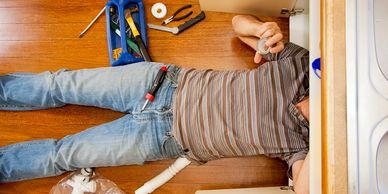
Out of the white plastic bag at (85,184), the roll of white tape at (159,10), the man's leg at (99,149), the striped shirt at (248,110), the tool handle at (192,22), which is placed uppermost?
the roll of white tape at (159,10)

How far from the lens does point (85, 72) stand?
4.21 feet

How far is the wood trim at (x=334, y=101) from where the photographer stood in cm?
72

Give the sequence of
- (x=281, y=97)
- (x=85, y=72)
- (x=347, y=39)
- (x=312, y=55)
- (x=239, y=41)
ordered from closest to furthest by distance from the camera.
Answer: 1. (x=347, y=39)
2. (x=312, y=55)
3. (x=281, y=97)
4. (x=85, y=72)
5. (x=239, y=41)

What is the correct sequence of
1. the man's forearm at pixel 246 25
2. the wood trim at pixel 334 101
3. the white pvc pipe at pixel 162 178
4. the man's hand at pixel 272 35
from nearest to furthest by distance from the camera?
the wood trim at pixel 334 101, the man's hand at pixel 272 35, the man's forearm at pixel 246 25, the white pvc pipe at pixel 162 178

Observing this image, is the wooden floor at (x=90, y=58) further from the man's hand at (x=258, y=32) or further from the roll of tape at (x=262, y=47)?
the roll of tape at (x=262, y=47)

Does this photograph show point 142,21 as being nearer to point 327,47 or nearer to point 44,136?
point 44,136

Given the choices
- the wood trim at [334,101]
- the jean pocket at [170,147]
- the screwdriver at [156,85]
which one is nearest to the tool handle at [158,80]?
the screwdriver at [156,85]

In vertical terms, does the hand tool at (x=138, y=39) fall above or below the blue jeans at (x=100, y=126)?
above

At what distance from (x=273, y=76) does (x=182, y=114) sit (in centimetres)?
30

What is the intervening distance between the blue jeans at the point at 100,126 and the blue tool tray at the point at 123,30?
4.3 inches

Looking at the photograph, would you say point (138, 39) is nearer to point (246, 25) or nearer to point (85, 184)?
point (246, 25)

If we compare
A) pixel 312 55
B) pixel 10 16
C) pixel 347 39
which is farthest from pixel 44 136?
pixel 347 39

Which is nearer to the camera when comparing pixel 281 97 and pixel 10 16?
pixel 281 97

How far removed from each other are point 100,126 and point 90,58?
0.29 m
